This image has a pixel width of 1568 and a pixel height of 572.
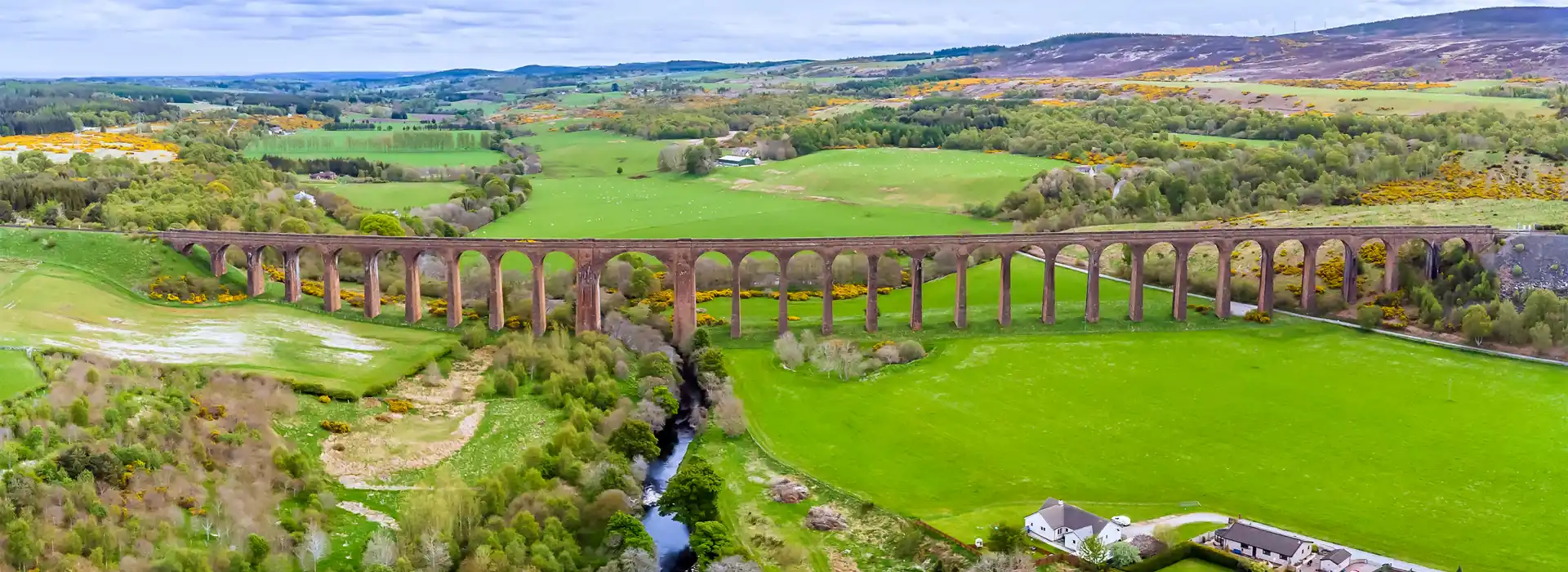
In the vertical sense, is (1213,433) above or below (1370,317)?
below

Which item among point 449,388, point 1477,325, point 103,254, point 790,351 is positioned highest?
point 103,254

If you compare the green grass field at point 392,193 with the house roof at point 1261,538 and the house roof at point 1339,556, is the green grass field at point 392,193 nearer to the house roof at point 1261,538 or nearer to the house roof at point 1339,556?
the house roof at point 1261,538

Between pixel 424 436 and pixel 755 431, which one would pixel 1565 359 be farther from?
pixel 424 436

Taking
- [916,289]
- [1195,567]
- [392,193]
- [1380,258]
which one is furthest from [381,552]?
[392,193]

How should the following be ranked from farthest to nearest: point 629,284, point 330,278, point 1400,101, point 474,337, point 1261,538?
point 1400,101
point 629,284
point 330,278
point 474,337
point 1261,538

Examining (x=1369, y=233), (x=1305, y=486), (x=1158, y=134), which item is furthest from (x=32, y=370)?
(x=1158, y=134)

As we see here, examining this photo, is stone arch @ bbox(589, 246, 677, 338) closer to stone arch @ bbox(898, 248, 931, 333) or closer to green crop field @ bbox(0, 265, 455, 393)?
green crop field @ bbox(0, 265, 455, 393)

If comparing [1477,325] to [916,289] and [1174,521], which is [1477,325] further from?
[1174,521]
